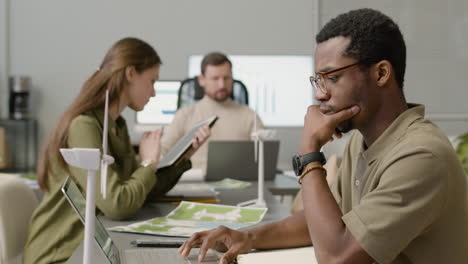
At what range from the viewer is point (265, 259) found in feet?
4.75

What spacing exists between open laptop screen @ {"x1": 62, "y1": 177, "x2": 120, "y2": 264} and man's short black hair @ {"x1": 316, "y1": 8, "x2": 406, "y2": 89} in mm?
567

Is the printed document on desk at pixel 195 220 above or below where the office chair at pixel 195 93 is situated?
below

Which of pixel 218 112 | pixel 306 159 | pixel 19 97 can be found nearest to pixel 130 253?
pixel 306 159

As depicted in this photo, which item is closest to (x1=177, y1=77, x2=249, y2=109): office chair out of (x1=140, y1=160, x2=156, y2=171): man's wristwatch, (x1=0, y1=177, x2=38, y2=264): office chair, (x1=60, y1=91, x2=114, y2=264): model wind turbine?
(x1=140, y1=160, x2=156, y2=171): man's wristwatch

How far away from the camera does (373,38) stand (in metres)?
1.27

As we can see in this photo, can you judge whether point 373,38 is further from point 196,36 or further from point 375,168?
point 196,36

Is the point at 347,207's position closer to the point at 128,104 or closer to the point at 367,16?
the point at 367,16

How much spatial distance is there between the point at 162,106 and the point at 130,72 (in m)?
3.42

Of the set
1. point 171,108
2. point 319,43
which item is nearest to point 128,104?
point 319,43


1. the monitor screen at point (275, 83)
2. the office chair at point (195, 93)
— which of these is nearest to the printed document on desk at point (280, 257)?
the office chair at point (195, 93)

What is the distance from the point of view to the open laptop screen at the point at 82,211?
1062 millimetres

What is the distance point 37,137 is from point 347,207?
550 cm

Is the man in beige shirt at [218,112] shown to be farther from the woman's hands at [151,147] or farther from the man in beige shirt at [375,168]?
the man in beige shirt at [375,168]

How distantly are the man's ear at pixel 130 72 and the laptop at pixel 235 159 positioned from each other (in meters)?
0.93
